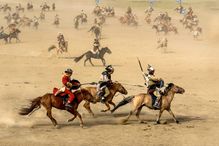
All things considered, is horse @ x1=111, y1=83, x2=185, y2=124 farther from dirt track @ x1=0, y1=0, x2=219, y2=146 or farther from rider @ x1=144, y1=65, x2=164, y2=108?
dirt track @ x1=0, y1=0, x2=219, y2=146

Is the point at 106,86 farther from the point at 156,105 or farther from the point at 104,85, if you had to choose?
the point at 156,105

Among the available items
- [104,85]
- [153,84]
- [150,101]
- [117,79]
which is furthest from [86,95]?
[117,79]

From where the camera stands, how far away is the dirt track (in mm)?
14578

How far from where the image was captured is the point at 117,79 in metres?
26.6

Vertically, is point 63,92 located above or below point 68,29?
below

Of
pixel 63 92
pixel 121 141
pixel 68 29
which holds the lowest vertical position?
pixel 121 141

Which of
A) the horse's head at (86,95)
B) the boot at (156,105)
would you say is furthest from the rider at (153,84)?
the horse's head at (86,95)

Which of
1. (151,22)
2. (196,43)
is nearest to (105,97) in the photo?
(196,43)

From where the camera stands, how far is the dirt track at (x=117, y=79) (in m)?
14.6

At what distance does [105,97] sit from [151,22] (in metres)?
44.0

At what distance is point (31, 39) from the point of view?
4575 cm

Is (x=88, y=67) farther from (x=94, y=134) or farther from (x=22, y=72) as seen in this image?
(x=94, y=134)

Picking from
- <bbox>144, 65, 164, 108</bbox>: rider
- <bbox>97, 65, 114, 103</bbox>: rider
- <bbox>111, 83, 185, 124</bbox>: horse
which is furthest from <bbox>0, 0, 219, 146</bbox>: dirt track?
<bbox>144, 65, 164, 108</bbox>: rider

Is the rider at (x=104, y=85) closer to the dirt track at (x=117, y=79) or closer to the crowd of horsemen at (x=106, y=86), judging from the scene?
the crowd of horsemen at (x=106, y=86)
